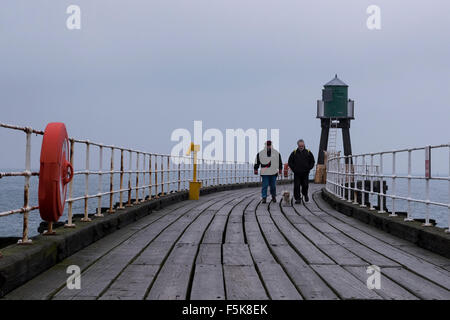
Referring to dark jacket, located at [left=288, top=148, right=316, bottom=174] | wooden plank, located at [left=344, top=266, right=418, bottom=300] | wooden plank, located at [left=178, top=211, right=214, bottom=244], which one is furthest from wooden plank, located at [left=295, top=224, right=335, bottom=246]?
dark jacket, located at [left=288, top=148, right=316, bottom=174]

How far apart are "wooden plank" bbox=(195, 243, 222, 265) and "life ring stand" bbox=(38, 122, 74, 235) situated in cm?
167

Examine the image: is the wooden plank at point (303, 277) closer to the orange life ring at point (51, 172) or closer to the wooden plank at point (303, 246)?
the wooden plank at point (303, 246)

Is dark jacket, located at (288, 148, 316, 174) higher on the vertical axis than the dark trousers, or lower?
higher

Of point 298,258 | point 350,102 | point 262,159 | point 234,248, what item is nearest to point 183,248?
point 234,248

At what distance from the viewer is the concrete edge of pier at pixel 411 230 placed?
6.97 meters

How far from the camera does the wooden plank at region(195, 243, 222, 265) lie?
6.25 metres

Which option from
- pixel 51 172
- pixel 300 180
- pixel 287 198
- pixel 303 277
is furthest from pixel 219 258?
pixel 300 180

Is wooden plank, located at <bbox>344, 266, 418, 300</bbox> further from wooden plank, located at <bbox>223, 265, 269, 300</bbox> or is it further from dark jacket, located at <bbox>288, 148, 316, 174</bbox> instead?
dark jacket, located at <bbox>288, 148, 316, 174</bbox>

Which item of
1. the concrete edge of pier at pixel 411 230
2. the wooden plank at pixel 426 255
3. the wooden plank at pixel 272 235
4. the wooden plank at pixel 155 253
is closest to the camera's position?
the wooden plank at pixel 155 253

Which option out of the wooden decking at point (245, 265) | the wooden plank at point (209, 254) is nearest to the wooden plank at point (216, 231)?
the wooden decking at point (245, 265)

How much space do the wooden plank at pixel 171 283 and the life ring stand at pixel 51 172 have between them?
50.9 inches
